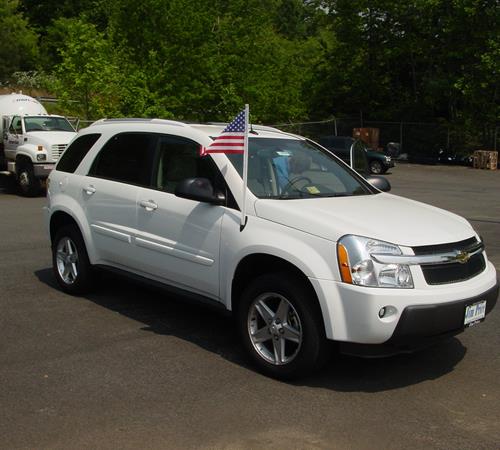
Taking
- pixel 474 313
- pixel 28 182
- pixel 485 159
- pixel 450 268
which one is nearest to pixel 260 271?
pixel 450 268

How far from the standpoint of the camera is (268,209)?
4887 mm

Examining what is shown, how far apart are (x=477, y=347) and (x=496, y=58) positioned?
95.9ft

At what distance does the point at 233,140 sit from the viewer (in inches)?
203

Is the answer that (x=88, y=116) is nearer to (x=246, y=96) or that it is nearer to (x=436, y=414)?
(x=246, y=96)

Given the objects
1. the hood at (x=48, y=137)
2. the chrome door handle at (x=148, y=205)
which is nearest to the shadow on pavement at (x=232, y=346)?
the chrome door handle at (x=148, y=205)

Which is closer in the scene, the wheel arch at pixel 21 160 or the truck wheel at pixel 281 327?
the truck wheel at pixel 281 327

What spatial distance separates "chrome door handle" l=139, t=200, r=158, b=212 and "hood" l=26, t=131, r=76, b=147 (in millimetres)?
12332

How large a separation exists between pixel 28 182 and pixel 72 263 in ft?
36.5

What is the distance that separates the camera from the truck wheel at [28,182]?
17094 millimetres

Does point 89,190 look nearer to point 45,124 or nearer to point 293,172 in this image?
point 293,172

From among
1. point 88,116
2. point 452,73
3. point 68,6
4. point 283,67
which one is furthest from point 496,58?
point 68,6

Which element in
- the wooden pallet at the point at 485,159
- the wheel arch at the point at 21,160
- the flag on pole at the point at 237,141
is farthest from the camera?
the wooden pallet at the point at 485,159

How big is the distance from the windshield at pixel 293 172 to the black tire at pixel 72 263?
7.12 ft

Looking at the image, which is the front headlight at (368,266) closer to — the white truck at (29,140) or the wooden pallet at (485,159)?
the white truck at (29,140)
